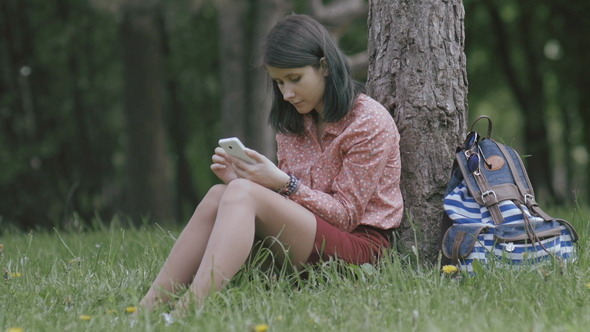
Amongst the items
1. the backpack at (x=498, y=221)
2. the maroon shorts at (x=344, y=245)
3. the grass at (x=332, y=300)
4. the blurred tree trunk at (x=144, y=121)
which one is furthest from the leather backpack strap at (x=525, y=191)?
the blurred tree trunk at (x=144, y=121)

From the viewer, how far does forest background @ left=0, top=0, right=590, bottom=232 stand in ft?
34.1

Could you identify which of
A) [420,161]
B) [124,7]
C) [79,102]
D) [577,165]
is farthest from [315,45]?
[577,165]

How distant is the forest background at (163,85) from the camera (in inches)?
409

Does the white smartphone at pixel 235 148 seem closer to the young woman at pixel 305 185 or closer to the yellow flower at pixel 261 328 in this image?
the young woman at pixel 305 185

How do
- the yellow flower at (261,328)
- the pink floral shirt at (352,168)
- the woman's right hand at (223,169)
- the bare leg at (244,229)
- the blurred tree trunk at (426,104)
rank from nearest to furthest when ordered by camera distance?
the yellow flower at (261,328) < the bare leg at (244,229) < the pink floral shirt at (352,168) < the woman's right hand at (223,169) < the blurred tree trunk at (426,104)

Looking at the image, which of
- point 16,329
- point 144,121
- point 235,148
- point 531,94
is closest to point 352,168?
point 235,148

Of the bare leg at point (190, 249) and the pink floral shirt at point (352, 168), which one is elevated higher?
the pink floral shirt at point (352, 168)

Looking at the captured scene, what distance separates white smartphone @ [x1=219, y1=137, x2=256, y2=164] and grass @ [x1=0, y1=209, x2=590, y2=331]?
17.6 inches

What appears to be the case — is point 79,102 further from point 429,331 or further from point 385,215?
point 429,331

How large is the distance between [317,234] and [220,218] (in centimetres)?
43

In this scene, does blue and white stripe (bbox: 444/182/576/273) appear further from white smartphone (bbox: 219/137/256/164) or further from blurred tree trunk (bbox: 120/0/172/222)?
blurred tree trunk (bbox: 120/0/172/222)

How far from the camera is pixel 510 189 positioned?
Result: 3.36 meters

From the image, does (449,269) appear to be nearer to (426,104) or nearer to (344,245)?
(344,245)

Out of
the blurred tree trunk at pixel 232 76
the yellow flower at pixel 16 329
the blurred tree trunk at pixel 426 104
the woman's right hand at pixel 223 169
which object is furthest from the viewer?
the blurred tree trunk at pixel 232 76
